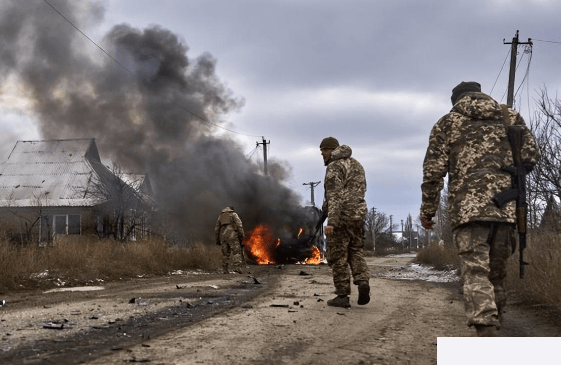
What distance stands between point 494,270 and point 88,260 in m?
11.1

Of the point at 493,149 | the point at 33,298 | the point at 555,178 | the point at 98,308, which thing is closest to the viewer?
the point at 493,149

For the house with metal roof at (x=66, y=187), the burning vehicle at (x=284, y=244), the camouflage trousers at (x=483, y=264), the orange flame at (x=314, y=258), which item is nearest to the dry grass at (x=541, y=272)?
the camouflage trousers at (x=483, y=264)

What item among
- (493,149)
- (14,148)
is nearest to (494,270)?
(493,149)

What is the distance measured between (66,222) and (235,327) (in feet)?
99.4

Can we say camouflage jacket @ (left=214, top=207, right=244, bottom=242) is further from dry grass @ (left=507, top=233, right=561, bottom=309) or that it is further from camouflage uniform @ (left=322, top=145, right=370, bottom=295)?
camouflage uniform @ (left=322, top=145, right=370, bottom=295)

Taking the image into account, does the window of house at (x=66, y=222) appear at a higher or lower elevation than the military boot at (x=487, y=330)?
higher

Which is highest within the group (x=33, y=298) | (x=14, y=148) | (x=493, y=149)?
(x=14, y=148)

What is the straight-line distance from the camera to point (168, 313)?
7070 mm

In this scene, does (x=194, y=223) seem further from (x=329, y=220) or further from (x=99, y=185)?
(x=329, y=220)

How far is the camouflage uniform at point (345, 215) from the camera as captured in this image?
7.64 meters

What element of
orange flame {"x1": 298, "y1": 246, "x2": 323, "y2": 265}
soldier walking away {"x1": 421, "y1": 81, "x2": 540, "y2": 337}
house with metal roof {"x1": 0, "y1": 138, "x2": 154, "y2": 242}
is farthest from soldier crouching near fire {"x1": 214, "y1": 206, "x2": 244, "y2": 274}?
soldier walking away {"x1": 421, "y1": 81, "x2": 540, "y2": 337}

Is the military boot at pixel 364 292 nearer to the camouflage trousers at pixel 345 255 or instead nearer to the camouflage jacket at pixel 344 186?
the camouflage trousers at pixel 345 255

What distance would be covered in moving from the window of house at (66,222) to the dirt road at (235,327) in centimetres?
2501

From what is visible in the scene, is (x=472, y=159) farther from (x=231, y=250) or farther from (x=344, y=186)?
(x=231, y=250)
